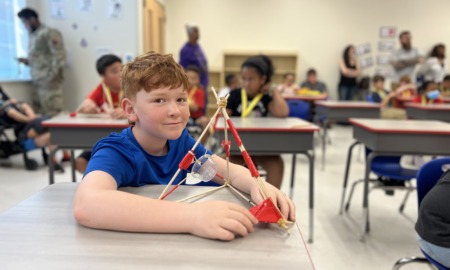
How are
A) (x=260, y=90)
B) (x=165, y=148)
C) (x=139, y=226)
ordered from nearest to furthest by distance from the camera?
(x=139, y=226), (x=165, y=148), (x=260, y=90)

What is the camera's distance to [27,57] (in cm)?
475

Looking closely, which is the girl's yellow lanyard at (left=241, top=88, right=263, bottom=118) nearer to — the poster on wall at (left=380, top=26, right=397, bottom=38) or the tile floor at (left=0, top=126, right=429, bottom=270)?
the tile floor at (left=0, top=126, right=429, bottom=270)

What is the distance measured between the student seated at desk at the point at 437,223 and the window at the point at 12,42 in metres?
4.82

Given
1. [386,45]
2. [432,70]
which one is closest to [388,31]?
[386,45]

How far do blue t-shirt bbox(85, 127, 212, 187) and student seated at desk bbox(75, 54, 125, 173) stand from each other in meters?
1.64

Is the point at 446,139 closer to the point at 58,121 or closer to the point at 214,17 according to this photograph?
the point at 58,121

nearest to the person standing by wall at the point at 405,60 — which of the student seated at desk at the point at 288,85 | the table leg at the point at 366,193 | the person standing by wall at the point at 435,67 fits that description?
the person standing by wall at the point at 435,67

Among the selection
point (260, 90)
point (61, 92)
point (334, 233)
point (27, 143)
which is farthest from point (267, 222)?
point (61, 92)

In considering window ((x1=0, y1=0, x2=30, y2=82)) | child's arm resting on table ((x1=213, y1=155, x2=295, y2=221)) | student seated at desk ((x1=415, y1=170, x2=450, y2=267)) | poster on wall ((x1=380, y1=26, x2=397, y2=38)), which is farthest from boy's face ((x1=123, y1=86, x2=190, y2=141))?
poster on wall ((x1=380, y1=26, x2=397, y2=38))

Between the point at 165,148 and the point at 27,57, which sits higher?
the point at 27,57

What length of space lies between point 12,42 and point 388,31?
24.6ft

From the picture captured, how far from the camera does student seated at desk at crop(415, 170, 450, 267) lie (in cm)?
100

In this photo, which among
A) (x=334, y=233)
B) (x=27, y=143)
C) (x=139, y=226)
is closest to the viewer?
(x=139, y=226)

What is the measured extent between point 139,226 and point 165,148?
0.42m
